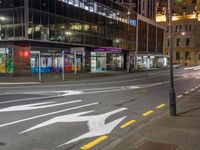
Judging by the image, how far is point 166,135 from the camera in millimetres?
6266

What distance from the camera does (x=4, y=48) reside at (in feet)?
97.3

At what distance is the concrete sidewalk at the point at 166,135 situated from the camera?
5.47m

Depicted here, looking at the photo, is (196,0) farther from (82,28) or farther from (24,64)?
(24,64)

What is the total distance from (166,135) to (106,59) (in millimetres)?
39245

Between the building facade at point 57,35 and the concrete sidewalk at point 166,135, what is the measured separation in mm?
20139

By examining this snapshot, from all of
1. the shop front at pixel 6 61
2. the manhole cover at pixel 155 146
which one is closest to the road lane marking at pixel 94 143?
the manhole cover at pixel 155 146

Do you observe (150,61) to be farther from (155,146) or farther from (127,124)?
(155,146)

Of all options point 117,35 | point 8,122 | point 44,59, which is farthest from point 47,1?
point 8,122

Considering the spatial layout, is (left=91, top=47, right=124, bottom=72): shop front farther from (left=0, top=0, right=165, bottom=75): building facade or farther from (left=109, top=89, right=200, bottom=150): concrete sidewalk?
(left=109, top=89, right=200, bottom=150): concrete sidewalk

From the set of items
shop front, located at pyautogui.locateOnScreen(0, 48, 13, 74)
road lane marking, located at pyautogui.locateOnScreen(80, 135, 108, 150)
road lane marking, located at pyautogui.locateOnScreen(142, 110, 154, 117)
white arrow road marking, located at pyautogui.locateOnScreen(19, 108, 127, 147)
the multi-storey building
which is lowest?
road lane marking, located at pyautogui.locateOnScreen(80, 135, 108, 150)

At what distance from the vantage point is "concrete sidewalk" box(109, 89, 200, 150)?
547cm

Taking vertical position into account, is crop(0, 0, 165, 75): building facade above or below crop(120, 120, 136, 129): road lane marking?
above

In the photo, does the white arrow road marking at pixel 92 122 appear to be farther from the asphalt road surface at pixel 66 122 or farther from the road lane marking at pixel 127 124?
the road lane marking at pixel 127 124

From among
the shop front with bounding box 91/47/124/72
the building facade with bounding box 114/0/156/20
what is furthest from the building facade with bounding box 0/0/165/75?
the building facade with bounding box 114/0/156/20
